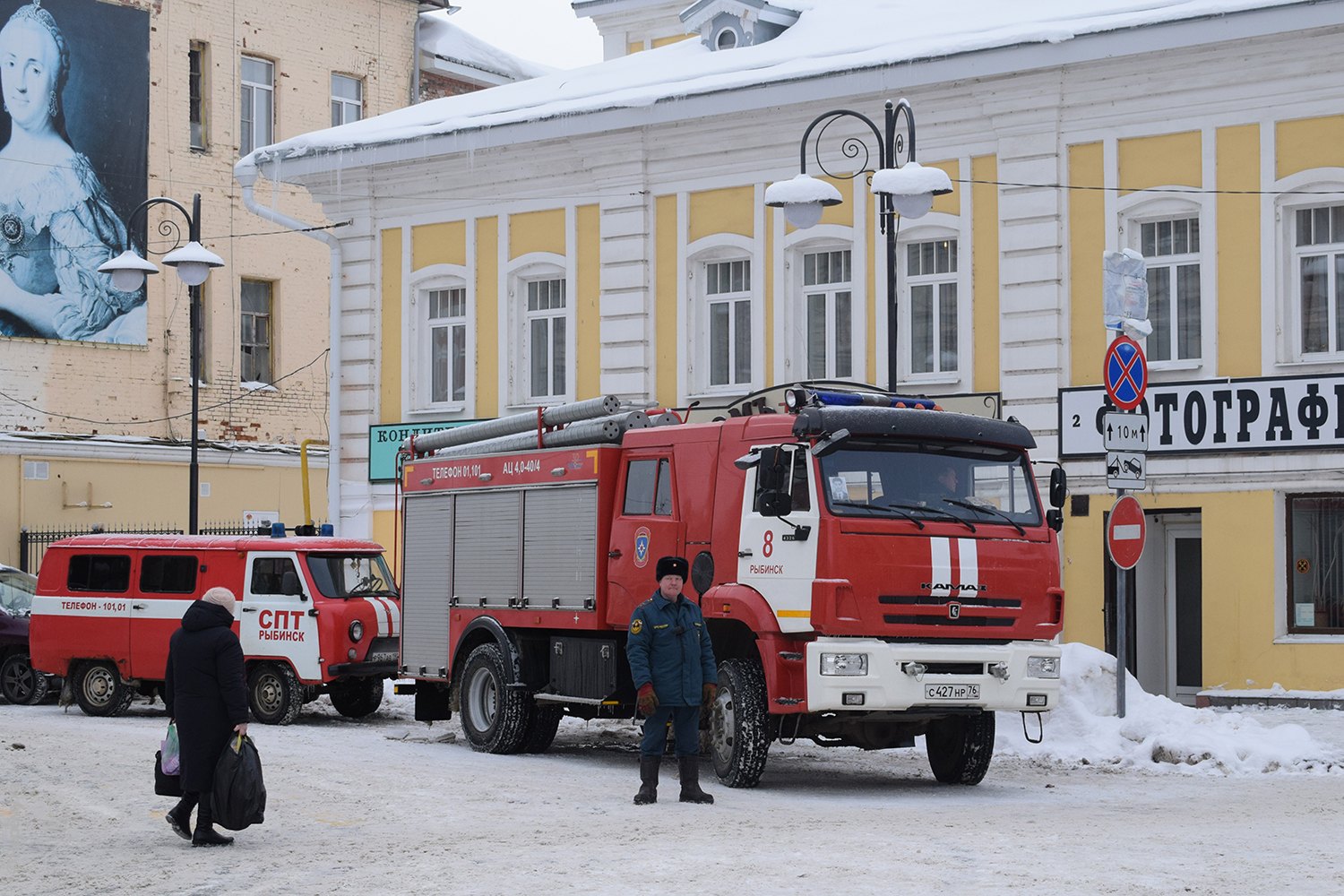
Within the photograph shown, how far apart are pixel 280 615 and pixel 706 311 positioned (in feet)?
24.8

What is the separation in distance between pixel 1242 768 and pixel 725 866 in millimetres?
6863

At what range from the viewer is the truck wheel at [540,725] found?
1759 centimetres

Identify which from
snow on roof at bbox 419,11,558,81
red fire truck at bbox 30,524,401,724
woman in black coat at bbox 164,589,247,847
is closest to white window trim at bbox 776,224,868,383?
red fire truck at bbox 30,524,401,724

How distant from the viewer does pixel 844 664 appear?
14156 millimetres

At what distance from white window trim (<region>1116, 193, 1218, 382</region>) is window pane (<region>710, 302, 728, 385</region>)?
18.2ft

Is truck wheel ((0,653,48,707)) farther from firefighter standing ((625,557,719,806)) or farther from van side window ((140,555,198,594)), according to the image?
firefighter standing ((625,557,719,806))

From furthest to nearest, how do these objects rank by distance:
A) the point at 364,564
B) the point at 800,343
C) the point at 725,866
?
the point at 800,343
the point at 364,564
the point at 725,866

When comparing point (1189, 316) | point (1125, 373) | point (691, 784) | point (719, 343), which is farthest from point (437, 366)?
point (691, 784)

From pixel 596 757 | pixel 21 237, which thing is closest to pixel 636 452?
pixel 596 757

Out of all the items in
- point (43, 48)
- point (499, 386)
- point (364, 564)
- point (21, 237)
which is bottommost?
point (364, 564)

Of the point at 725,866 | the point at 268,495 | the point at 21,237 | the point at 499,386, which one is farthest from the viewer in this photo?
the point at 268,495

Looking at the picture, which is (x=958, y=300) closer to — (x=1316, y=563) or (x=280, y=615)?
(x=1316, y=563)

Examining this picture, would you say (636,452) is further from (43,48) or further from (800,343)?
(43,48)

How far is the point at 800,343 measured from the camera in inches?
984
